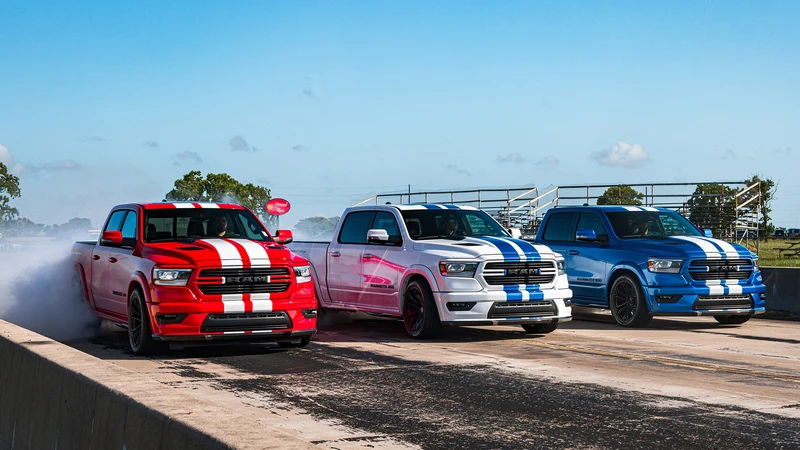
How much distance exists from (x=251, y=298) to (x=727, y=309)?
7568 millimetres

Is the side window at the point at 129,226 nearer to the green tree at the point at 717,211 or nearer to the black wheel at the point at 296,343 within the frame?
the black wheel at the point at 296,343

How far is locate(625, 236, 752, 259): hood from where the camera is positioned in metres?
15.3

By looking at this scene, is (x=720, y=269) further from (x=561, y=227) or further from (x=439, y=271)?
(x=439, y=271)

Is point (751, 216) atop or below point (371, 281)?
atop

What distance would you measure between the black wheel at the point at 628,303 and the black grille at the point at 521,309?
8.13ft

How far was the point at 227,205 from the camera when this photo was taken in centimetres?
1343

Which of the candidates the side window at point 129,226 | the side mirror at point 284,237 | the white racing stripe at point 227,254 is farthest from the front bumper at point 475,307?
the side window at point 129,226

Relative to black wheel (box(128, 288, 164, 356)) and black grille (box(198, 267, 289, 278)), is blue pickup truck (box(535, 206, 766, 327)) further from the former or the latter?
black wheel (box(128, 288, 164, 356))

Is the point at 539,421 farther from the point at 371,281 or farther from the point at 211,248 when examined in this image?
the point at 371,281

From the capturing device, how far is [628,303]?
51.3 feet

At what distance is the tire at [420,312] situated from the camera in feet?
42.8

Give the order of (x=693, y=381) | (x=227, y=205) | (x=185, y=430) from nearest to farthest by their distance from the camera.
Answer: (x=185, y=430)
(x=693, y=381)
(x=227, y=205)

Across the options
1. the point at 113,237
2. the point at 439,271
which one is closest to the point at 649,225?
the point at 439,271

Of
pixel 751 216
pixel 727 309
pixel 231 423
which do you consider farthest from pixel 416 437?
pixel 751 216
